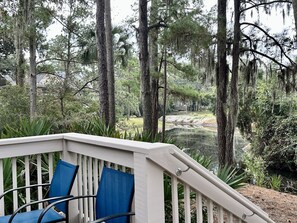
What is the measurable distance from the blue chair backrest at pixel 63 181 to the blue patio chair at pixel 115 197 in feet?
0.69

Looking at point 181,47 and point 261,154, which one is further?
point 261,154

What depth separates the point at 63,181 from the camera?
2.09 metres

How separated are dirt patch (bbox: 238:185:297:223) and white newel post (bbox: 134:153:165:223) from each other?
358 cm

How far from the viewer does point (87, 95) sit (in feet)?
48.6

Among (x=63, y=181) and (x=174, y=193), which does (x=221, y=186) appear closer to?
(x=174, y=193)

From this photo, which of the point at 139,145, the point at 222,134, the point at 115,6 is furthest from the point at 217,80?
the point at 115,6

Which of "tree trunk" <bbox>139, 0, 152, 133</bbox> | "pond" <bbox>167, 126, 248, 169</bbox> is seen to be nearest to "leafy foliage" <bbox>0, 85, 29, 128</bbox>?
"tree trunk" <bbox>139, 0, 152, 133</bbox>

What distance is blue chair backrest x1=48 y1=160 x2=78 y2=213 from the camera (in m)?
2.02

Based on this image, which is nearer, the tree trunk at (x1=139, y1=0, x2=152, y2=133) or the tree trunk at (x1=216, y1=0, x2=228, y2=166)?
the tree trunk at (x1=216, y1=0, x2=228, y2=166)

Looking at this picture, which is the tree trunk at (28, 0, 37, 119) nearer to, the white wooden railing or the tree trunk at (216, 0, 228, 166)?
Answer: the tree trunk at (216, 0, 228, 166)

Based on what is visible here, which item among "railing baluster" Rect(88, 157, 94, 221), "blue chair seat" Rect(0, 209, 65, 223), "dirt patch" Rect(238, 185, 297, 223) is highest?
"railing baluster" Rect(88, 157, 94, 221)

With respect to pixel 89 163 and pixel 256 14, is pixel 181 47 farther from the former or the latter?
pixel 89 163

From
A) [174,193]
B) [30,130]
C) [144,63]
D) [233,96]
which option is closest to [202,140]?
[144,63]

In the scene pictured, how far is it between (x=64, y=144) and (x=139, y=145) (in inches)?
42.1
